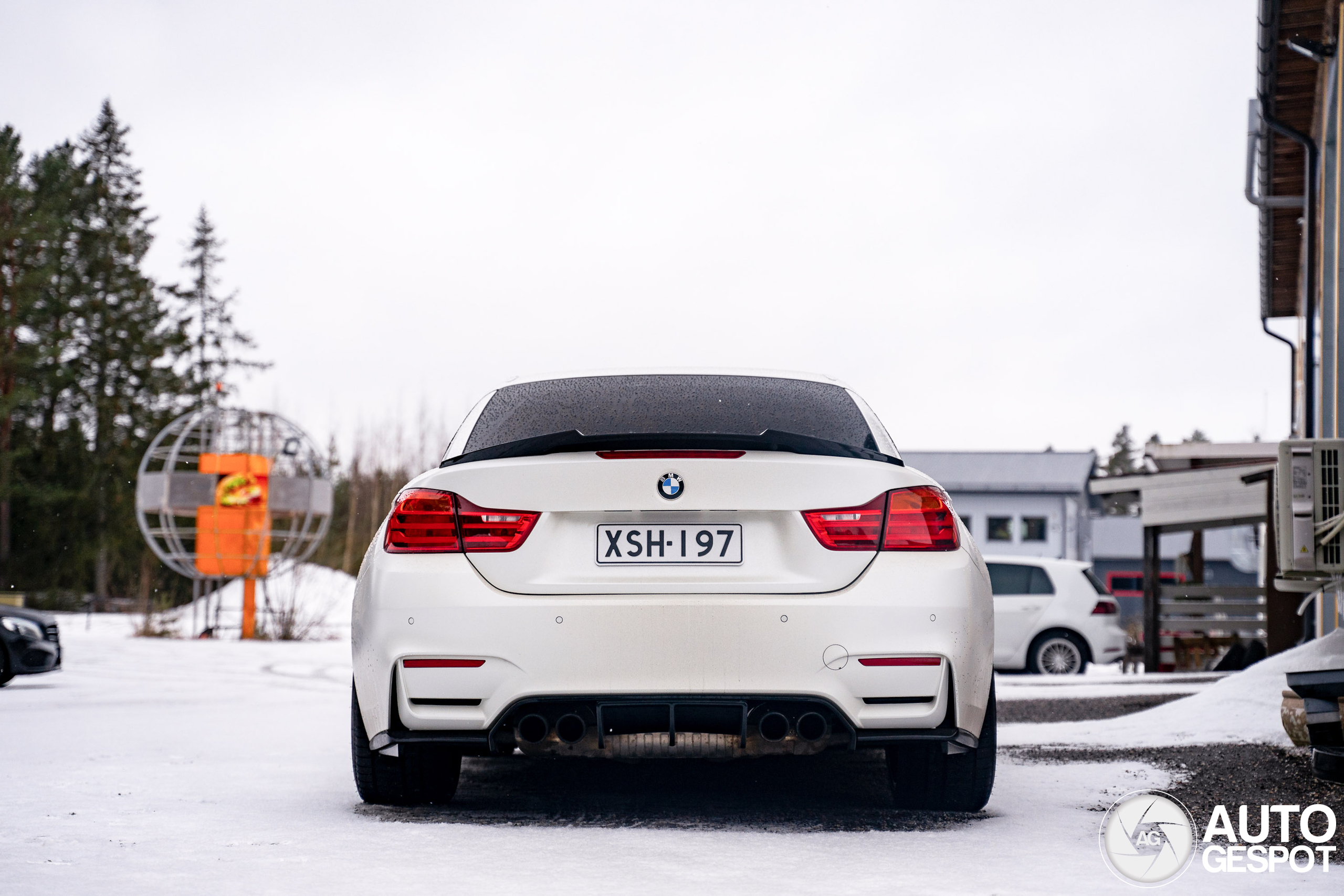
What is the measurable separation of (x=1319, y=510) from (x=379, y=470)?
36293mm

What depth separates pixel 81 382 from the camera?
160 feet

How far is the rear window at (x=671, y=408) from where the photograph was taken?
4816 mm

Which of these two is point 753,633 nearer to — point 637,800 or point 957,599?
point 957,599

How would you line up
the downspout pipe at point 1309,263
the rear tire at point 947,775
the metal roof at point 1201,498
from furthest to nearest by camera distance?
the metal roof at point 1201,498 → the downspout pipe at point 1309,263 → the rear tire at point 947,775

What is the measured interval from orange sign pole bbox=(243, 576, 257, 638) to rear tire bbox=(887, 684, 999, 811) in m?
20.7

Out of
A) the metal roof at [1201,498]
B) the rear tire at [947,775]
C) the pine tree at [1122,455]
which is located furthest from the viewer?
the pine tree at [1122,455]

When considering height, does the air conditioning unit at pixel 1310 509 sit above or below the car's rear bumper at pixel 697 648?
above

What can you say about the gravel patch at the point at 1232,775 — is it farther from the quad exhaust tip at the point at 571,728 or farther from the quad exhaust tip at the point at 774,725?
the quad exhaust tip at the point at 571,728

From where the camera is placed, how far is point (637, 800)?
496 centimetres

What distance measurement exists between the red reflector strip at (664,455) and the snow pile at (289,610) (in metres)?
13.3

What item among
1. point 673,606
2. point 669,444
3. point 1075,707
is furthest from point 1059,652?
point 673,606

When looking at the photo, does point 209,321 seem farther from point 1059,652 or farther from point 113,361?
point 1059,652

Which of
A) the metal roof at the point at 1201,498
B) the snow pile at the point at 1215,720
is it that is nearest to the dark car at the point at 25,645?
the snow pile at the point at 1215,720

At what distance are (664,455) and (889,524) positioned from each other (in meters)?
0.70
